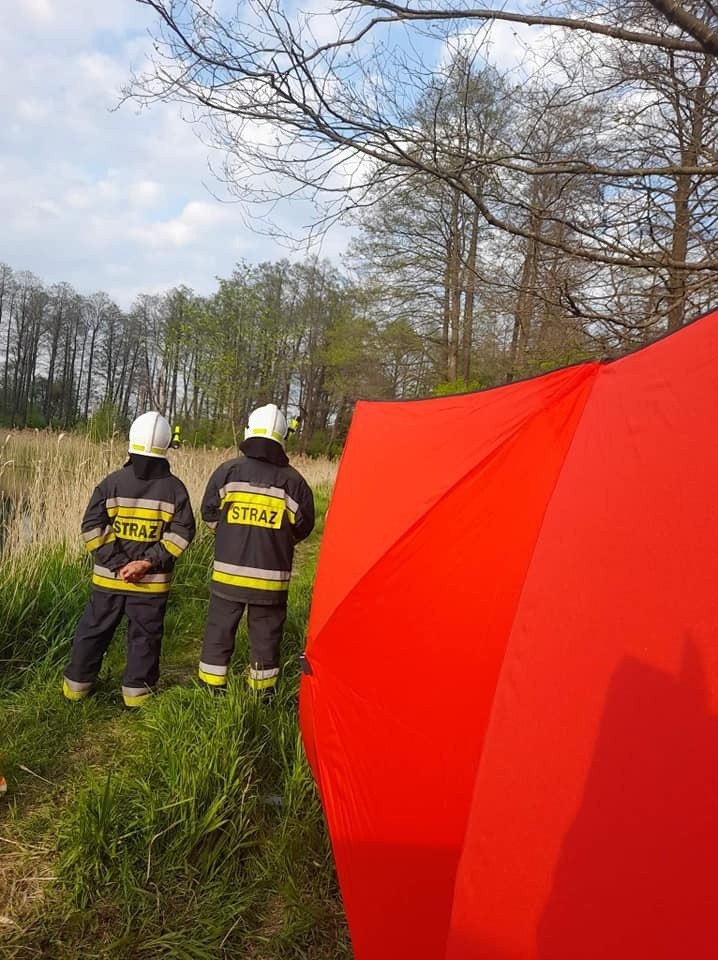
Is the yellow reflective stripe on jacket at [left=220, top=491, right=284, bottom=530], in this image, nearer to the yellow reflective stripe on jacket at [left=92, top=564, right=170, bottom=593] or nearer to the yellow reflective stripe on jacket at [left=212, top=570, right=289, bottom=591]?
the yellow reflective stripe on jacket at [left=212, top=570, right=289, bottom=591]

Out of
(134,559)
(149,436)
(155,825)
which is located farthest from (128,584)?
(155,825)

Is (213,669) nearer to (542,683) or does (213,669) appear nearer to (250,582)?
(250,582)

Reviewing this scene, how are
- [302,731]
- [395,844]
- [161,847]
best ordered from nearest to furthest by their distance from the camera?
1. [395,844]
2. [161,847]
3. [302,731]

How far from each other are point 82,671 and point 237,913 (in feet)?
6.22

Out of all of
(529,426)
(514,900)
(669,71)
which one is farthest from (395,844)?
(669,71)

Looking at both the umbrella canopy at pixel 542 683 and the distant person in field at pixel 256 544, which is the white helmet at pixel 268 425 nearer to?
the distant person in field at pixel 256 544

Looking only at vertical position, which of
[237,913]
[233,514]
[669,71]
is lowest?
[237,913]

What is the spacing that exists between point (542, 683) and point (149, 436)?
292 cm

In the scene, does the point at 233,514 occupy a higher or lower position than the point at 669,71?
lower

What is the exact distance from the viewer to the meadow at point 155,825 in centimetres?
200

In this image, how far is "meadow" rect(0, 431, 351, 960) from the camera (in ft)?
6.55

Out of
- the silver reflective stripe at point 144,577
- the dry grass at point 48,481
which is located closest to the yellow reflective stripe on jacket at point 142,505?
the silver reflective stripe at point 144,577

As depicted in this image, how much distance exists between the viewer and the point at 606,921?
106 cm

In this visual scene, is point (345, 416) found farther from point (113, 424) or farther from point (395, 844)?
point (395, 844)
